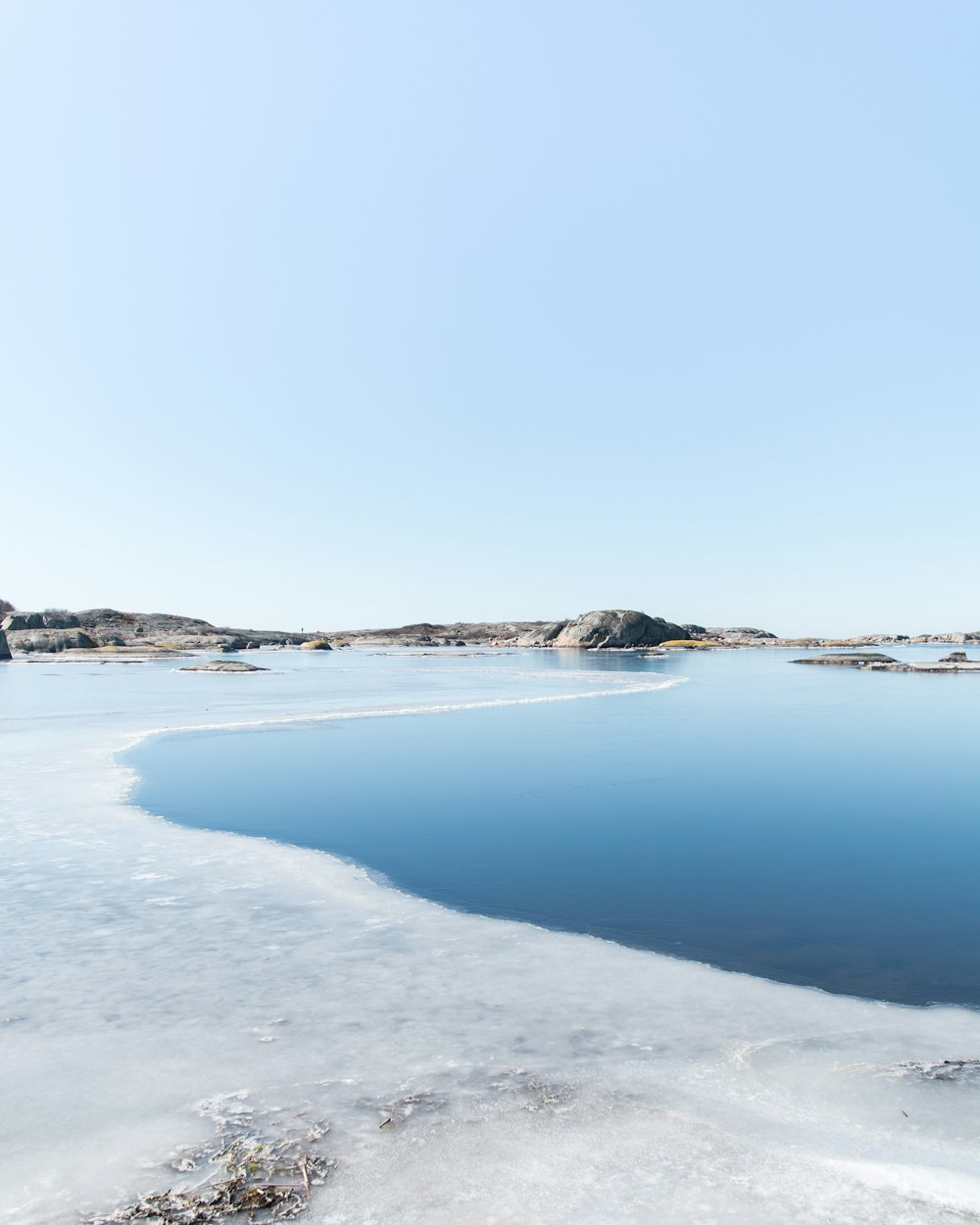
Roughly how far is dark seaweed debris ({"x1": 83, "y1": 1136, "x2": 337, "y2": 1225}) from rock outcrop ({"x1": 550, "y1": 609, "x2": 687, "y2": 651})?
108 m

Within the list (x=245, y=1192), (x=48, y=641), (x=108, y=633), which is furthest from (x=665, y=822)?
(x=108, y=633)

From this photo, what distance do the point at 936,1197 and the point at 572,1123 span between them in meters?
1.72

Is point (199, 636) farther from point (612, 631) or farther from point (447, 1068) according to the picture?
point (447, 1068)

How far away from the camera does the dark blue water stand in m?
6.60

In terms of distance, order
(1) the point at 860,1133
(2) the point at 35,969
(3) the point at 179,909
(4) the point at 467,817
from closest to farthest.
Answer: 1. (1) the point at 860,1133
2. (2) the point at 35,969
3. (3) the point at 179,909
4. (4) the point at 467,817

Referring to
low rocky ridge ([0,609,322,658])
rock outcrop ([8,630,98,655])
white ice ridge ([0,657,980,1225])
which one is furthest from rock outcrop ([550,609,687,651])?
white ice ridge ([0,657,980,1225])

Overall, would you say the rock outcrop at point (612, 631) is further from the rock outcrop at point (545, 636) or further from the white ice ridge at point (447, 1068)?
the white ice ridge at point (447, 1068)

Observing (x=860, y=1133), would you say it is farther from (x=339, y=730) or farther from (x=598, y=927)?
(x=339, y=730)

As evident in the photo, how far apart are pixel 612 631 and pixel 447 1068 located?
10997 cm

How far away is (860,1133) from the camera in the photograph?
3.77m

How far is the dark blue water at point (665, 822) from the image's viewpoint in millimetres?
6598

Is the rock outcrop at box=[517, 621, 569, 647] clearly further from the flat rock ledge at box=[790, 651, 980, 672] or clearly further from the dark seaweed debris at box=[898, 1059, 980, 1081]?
the dark seaweed debris at box=[898, 1059, 980, 1081]

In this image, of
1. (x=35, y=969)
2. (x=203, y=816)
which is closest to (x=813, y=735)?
(x=203, y=816)

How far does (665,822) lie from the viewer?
419 inches
